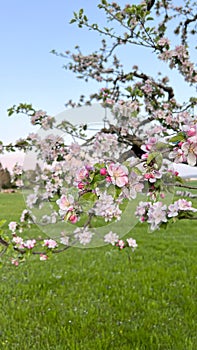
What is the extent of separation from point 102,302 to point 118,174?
307 cm

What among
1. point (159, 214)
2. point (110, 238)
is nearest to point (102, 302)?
point (110, 238)

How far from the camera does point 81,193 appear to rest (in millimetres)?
1374

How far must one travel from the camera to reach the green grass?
319 cm

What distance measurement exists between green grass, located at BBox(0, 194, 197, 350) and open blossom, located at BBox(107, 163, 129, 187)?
2124 mm

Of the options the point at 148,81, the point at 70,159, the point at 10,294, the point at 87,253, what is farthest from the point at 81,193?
the point at 87,253

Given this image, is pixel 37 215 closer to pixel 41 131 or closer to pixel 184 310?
pixel 41 131

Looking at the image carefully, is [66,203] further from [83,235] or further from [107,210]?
[83,235]

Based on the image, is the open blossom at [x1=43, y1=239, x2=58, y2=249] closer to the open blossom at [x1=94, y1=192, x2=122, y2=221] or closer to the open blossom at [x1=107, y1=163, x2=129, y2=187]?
the open blossom at [x1=94, y1=192, x2=122, y2=221]

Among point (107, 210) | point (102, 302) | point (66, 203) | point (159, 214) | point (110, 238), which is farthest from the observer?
point (102, 302)

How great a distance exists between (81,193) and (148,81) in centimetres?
265

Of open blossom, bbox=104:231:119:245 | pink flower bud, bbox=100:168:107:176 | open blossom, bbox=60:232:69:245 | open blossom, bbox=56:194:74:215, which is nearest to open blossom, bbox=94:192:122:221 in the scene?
open blossom, bbox=60:232:69:245

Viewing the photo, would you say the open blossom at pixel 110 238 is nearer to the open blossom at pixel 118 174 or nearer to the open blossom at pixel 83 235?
the open blossom at pixel 83 235

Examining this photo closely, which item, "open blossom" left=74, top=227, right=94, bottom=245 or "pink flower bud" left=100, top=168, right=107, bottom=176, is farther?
"open blossom" left=74, top=227, right=94, bottom=245

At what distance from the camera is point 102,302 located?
4020 millimetres
